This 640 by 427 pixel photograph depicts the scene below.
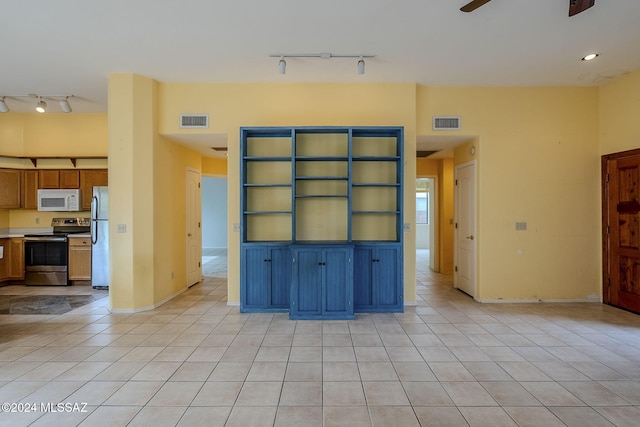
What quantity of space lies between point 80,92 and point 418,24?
5043mm

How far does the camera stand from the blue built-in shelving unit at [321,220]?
4.04 metres

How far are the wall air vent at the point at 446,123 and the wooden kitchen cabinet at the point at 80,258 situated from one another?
6.23 m

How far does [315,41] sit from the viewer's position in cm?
353

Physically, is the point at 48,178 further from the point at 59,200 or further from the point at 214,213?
the point at 214,213

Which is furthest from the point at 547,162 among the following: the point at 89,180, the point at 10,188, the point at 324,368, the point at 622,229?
the point at 10,188

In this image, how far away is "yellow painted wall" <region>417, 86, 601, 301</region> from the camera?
4.73m

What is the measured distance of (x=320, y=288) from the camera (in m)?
4.04

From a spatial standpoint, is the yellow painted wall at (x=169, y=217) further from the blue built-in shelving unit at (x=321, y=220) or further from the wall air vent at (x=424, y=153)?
the wall air vent at (x=424, y=153)

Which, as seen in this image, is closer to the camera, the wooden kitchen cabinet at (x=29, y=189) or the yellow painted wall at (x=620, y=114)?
the yellow painted wall at (x=620, y=114)

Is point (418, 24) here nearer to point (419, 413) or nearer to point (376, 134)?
point (376, 134)

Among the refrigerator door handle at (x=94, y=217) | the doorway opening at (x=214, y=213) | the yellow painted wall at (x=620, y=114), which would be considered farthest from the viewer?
the doorway opening at (x=214, y=213)

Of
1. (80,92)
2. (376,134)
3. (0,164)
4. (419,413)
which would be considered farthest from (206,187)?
(419,413)

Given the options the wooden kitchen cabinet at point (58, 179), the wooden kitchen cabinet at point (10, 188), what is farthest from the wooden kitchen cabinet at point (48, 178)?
the wooden kitchen cabinet at point (10, 188)

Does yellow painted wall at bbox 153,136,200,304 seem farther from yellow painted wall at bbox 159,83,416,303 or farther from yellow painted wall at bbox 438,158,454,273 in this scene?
yellow painted wall at bbox 438,158,454,273
